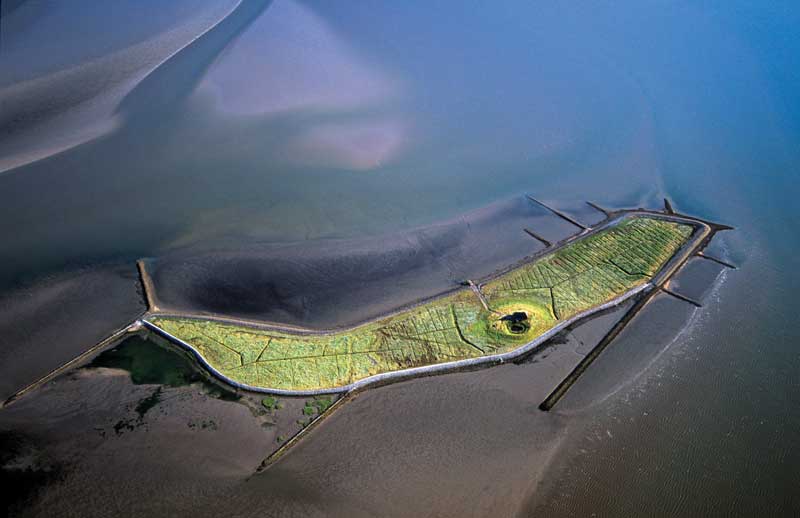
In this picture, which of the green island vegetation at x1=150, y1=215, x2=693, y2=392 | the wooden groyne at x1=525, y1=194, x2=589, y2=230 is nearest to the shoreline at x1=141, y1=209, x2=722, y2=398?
the green island vegetation at x1=150, y1=215, x2=693, y2=392

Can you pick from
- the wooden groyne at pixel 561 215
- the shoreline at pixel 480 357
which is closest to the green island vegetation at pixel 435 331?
the shoreline at pixel 480 357

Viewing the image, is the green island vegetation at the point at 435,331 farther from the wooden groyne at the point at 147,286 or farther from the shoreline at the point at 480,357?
the wooden groyne at the point at 147,286

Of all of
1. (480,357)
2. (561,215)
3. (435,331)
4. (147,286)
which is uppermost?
(147,286)

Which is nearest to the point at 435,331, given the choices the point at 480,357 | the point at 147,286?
the point at 480,357

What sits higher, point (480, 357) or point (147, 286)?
point (147, 286)

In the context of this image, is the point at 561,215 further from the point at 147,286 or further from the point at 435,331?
the point at 147,286

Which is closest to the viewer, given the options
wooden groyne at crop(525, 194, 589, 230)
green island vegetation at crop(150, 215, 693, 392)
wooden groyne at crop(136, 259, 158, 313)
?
green island vegetation at crop(150, 215, 693, 392)

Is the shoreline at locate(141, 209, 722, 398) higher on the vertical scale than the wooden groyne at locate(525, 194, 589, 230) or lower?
lower

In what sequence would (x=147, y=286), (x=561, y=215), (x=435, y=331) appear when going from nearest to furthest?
(x=435, y=331) → (x=147, y=286) → (x=561, y=215)

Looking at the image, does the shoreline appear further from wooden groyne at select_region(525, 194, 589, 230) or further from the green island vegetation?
wooden groyne at select_region(525, 194, 589, 230)
